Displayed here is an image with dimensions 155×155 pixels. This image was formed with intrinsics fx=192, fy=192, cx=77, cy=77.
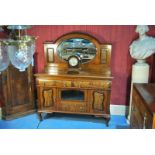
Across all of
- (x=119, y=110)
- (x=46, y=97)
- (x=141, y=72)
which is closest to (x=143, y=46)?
(x=141, y=72)

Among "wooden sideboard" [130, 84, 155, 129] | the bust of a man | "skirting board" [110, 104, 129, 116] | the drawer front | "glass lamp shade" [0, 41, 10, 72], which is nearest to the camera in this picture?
"glass lamp shade" [0, 41, 10, 72]

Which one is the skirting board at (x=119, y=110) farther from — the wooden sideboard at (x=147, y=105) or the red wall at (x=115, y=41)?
the wooden sideboard at (x=147, y=105)

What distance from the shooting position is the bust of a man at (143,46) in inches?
112

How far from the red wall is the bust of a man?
13.1 inches

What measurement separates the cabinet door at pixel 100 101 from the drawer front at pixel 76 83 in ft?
0.33

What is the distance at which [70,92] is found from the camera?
322cm

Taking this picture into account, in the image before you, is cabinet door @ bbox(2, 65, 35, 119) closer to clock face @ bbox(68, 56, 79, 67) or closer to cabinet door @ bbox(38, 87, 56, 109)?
cabinet door @ bbox(38, 87, 56, 109)

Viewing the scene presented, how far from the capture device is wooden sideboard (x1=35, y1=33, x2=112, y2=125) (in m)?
3.00

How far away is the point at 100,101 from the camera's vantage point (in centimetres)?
304

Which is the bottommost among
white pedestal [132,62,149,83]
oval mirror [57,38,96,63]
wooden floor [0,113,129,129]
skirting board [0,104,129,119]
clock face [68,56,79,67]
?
wooden floor [0,113,129,129]

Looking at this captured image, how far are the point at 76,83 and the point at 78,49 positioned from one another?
70cm

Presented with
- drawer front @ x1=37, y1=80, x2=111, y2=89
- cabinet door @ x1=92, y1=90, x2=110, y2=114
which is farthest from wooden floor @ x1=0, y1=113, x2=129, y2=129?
drawer front @ x1=37, y1=80, x2=111, y2=89
